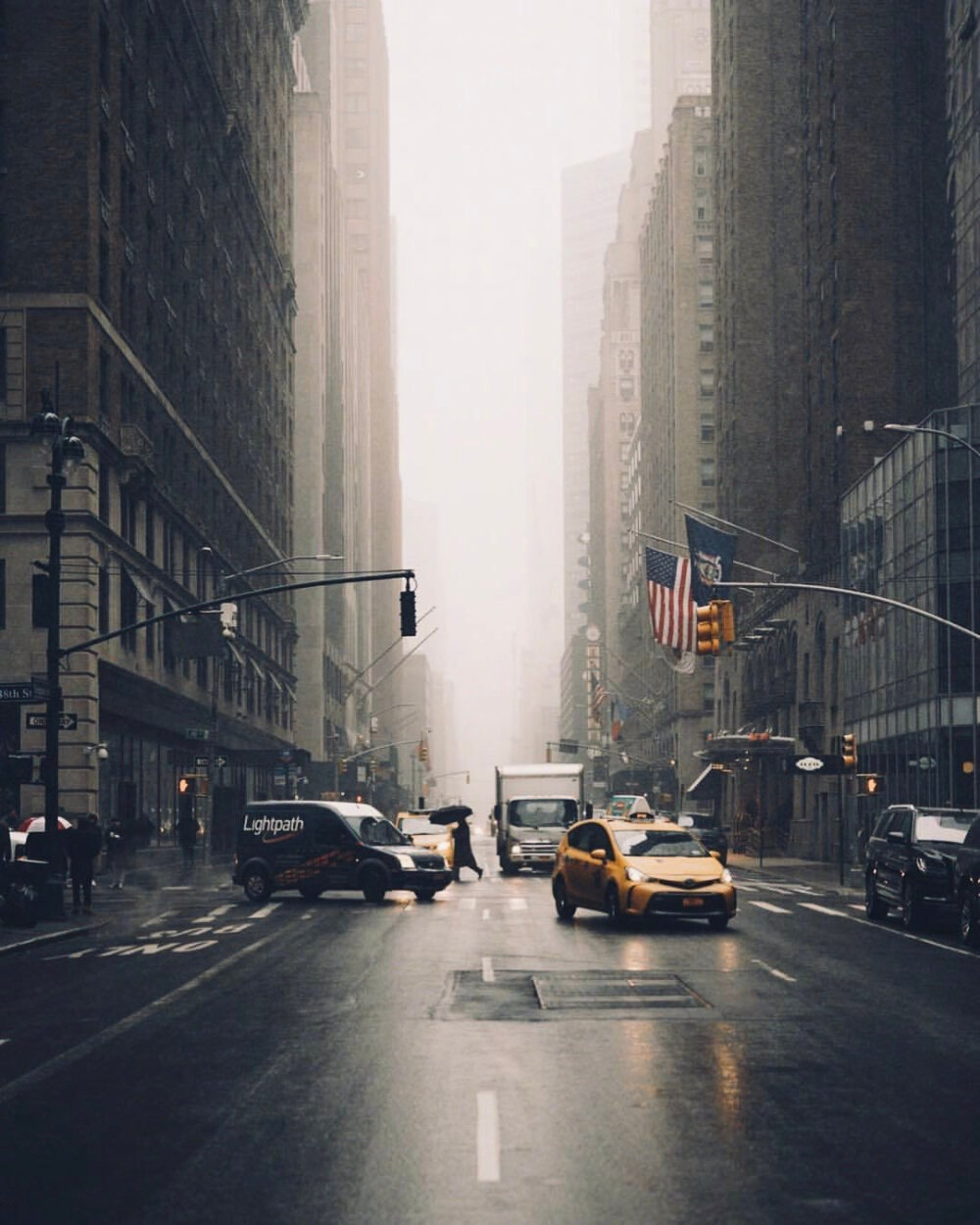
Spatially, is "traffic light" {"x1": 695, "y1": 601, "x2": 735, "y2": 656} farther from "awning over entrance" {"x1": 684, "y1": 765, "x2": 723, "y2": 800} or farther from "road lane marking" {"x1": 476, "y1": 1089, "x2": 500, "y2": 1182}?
"awning over entrance" {"x1": 684, "y1": 765, "x2": 723, "y2": 800}

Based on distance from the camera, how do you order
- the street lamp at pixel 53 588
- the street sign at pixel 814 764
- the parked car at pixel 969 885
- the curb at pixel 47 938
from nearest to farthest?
the parked car at pixel 969 885, the curb at pixel 47 938, the street lamp at pixel 53 588, the street sign at pixel 814 764

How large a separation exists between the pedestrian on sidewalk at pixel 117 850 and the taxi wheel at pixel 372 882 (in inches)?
388

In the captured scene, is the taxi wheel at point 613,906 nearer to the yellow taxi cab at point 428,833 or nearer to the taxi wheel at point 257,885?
the taxi wheel at point 257,885

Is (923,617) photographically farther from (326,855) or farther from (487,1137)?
(487,1137)

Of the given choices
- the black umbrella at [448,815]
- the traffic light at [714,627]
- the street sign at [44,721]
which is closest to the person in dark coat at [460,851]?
Result: the black umbrella at [448,815]

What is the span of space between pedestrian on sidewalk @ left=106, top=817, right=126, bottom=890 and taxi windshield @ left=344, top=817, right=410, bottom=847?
9.17 meters

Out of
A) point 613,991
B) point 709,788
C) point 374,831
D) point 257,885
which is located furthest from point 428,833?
point 709,788

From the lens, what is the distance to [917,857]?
91.4 feet

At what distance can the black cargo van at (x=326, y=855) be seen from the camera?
36.2 m

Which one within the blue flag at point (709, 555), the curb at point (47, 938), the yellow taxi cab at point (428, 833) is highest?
the blue flag at point (709, 555)

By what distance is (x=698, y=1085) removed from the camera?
12.7 metres

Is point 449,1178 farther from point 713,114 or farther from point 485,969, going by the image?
point 713,114

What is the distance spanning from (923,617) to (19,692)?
2398 cm

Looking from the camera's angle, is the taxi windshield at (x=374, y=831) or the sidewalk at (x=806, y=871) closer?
the taxi windshield at (x=374, y=831)
